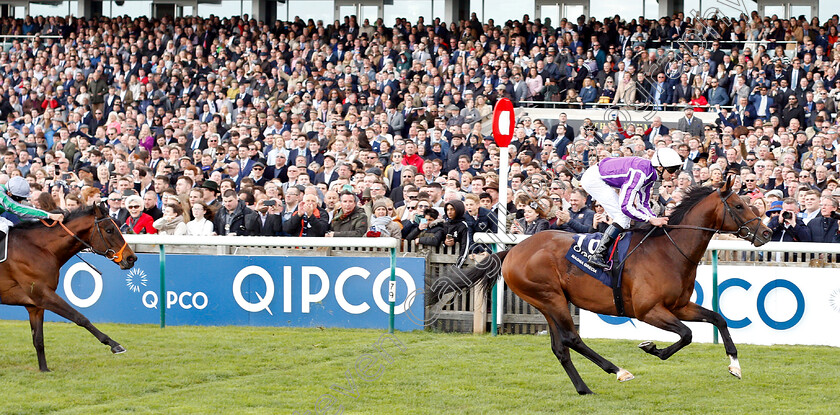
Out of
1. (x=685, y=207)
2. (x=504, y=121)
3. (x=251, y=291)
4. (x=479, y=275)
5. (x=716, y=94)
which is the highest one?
(x=716, y=94)

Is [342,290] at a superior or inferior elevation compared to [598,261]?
inferior

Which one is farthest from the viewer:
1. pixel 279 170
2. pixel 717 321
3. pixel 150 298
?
pixel 279 170

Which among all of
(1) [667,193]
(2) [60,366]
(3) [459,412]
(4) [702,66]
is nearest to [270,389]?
(3) [459,412]

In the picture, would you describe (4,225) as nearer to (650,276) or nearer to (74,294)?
(74,294)

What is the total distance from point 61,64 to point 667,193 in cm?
1624

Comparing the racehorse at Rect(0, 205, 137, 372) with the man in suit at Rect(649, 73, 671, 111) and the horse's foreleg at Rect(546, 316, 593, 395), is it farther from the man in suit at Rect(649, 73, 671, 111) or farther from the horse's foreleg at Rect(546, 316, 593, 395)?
the man in suit at Rect(649, 73, 671, 111)

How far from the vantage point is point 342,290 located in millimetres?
8820

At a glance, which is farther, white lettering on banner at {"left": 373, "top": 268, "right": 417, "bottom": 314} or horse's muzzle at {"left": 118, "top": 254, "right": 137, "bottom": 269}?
white lettering on banner at {"left": 373, "top": 268, "right": 417, "bottom": 314}

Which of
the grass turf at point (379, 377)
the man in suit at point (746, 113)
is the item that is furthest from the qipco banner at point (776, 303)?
the man in suit at point (746, 113)

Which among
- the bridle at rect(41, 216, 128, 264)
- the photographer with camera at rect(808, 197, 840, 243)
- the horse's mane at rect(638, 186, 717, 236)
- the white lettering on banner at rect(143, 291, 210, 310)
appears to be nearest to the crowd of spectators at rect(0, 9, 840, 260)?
the photographer with camera at rect(808, 197, 840, 243)

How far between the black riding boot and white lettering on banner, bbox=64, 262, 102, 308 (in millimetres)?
5104

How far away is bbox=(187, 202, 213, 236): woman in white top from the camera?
9758 mm

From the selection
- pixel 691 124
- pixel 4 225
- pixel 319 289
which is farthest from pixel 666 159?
pixel 691 124

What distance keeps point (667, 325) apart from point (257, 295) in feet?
13.7
